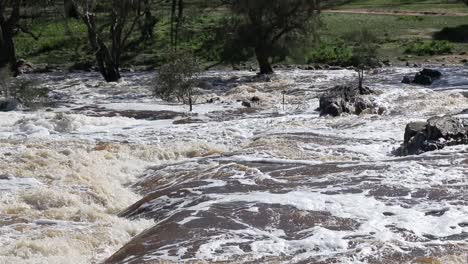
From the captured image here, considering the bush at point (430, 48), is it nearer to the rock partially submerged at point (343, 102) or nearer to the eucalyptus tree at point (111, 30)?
the eucalyptus tree at point (111, 30)

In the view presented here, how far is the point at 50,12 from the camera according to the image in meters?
46.0

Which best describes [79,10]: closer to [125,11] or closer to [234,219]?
[125,11]

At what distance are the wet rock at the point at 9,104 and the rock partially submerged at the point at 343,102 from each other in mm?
10435

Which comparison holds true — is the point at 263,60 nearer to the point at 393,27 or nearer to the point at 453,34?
the point at 453,34

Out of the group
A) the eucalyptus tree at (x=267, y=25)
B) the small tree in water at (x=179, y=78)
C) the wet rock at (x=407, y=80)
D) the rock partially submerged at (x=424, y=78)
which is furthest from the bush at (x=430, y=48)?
the small tree in water at (x=179, y=78)

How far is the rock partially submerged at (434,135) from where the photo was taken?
17.9m

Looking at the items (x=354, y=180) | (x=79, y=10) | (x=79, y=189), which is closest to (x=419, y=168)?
(x=354, y=180)

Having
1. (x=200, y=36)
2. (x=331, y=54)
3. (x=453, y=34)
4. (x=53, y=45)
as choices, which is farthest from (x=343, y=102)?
(x=53, y=45)

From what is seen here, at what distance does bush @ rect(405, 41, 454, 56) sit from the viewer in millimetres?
40656

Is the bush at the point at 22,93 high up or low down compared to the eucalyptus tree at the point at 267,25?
down

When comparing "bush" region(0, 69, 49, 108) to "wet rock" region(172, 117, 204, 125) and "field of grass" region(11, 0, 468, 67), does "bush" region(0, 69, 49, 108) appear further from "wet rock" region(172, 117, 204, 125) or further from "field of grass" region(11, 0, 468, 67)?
"field of grass" region(11, 0, 468, 67)

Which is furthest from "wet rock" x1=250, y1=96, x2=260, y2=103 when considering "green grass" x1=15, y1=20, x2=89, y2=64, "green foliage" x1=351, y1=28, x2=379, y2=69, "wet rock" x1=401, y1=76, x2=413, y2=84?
"green grass" x1=15, y1=20, x2=89, y2=64

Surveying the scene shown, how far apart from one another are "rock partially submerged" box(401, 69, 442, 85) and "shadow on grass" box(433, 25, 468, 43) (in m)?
11.3

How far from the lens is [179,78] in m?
27.1
